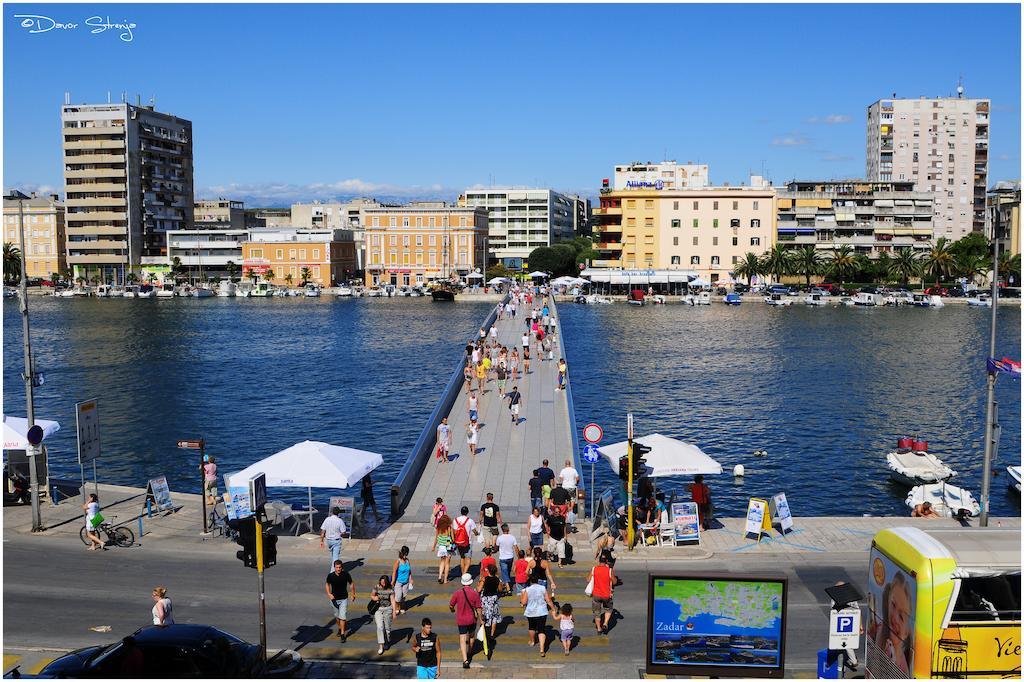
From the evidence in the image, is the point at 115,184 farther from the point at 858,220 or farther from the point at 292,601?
the point at 292,601

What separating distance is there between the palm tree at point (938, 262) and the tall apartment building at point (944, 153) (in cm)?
3525

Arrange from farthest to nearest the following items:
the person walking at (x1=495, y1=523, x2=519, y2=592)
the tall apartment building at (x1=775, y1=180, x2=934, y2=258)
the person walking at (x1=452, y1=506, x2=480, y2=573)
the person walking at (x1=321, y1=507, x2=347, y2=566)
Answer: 1. the tall apartment building at (x1=775, y1=180, x2=934, y2=258)
2. the person walking at (x1=321, y1=507, x2=347, y2=566)
3. the person walking at (x1=452, y1=506, x2=480, y2=573)
4. the person walking at (x1=495, y1=523, x2=519, y2=592)

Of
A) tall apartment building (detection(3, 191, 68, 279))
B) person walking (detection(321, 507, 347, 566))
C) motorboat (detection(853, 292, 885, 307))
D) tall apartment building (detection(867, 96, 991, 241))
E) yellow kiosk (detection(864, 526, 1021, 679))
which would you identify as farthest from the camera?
tall apartment building (detection(867, 96, 991, 241))

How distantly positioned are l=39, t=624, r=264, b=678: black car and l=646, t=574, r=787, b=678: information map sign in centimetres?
510

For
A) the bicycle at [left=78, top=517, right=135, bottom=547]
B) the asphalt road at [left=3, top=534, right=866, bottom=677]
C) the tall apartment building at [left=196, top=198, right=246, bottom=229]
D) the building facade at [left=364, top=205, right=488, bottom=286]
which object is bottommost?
the asphalt road at [left=3, top=534, right=866, bottom=677]

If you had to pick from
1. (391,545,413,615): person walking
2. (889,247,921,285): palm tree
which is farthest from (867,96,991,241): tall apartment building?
(391,545,413,615): person walking

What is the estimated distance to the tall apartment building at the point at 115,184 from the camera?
139125mm

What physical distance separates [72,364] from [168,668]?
2151 inches

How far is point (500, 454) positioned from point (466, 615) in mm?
12989

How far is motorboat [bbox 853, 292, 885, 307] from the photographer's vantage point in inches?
4181

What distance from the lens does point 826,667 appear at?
1201cm

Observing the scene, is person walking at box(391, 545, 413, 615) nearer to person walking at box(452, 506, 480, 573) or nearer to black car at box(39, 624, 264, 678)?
person walking at box(452, 506, 480, 573)

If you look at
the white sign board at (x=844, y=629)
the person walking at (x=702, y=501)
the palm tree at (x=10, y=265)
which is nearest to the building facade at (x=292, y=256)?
the palm tree at (x=10, y=265)

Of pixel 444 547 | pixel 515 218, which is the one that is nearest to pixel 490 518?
pixel 444 547
